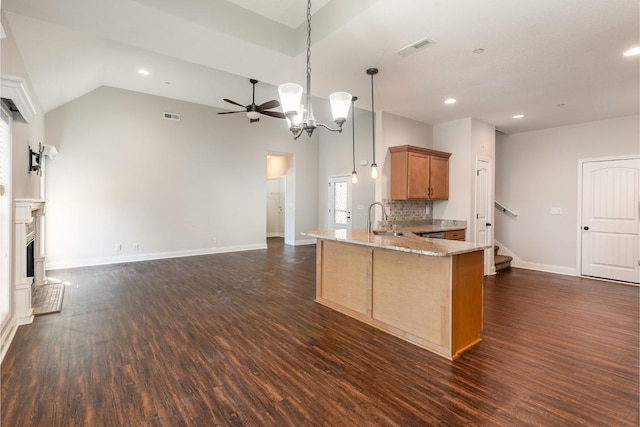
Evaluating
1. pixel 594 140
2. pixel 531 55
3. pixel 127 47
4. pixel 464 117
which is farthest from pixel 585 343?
pixel 127 47

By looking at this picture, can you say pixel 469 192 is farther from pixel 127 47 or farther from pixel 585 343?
pixel 127 47

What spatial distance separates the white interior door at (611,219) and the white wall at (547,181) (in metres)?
0.17

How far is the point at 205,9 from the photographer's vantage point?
2.82 m

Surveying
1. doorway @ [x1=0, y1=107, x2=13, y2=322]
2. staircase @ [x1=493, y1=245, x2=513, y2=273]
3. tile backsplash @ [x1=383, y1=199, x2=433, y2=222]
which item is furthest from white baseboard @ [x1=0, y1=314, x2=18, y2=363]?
staircase @ [x1=493, y1=245, x2=513, y2=273]

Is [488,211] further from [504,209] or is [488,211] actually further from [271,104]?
[271,104]

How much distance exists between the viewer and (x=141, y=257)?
6.45 metres

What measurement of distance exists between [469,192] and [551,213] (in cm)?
205

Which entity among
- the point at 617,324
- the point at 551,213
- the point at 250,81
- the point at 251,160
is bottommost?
the point at 617,324

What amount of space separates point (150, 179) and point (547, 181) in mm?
8262

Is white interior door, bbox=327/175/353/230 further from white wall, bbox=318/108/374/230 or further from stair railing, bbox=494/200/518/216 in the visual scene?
stair railing, bbox=494/200/518/216

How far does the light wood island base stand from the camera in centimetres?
258

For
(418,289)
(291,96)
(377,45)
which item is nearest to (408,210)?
(418,289)

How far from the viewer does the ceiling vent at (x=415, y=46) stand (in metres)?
2.98

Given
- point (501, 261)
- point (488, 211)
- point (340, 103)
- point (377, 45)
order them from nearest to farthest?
point (340, 103)
point (377, 45)
point (488, 211)
point (501, 261)
